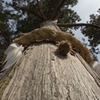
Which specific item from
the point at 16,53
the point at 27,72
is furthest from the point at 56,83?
the point at 16,53

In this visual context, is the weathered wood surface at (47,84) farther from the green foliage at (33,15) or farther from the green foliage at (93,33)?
the green foliage at (93,33)

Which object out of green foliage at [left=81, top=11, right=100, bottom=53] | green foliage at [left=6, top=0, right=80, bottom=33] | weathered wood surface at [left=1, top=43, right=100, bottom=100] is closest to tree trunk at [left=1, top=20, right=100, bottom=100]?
weathered wood surface at [left=1, top=43, right=100, bottom=100]

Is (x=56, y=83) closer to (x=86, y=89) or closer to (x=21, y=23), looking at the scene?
(x=86, y=89)

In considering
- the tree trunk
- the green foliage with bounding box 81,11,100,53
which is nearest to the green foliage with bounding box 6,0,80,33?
the green foliage with bounding box 81,11,100,53

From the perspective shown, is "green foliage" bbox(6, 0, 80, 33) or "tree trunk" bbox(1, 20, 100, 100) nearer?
"tree trunk" bbox(1, 20, 100, 100)

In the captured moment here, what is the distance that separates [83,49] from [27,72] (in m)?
0.88

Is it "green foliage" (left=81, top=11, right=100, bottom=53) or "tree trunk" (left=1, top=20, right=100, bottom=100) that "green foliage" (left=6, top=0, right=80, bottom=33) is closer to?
"green foliage" (left=81, top=11, right=100, bottom=53)

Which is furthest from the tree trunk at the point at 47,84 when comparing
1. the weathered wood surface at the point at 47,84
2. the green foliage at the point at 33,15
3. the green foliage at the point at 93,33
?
the green foliage at the point at 93,33

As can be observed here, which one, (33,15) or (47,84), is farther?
(33,15)

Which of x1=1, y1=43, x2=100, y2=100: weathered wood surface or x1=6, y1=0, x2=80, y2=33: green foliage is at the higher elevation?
x1=6, y1=0, x2=80, y2=33: green foliage

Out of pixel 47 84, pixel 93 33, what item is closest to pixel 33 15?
pixel 93 33

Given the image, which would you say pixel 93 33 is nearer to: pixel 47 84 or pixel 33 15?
pixel 33 15

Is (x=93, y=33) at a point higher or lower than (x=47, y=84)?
lower

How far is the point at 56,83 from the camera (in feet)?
2.05
